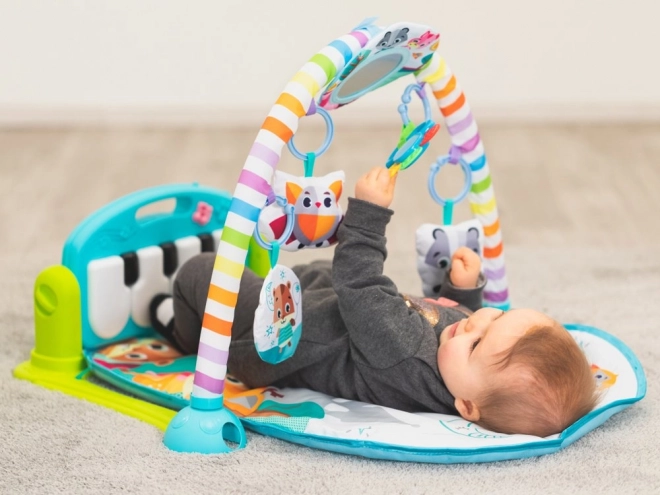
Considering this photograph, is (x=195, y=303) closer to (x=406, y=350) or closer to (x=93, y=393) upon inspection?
(x=93, y=393)

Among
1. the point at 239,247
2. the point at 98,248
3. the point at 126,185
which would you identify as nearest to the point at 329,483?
the point at 239,247

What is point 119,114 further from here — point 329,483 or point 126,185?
point 329,483

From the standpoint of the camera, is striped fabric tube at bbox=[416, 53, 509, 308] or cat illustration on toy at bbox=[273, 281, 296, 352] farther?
striped fabric tube at bbox=[416, 53, 509, 308]

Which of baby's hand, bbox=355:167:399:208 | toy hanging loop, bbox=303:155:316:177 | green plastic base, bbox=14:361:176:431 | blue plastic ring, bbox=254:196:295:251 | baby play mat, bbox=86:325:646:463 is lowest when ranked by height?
green plastic base, bbox=14:361:176:431

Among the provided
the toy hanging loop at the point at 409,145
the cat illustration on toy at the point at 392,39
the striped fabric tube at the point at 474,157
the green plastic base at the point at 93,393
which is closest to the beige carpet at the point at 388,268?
the green plastic base at the point at 93,393

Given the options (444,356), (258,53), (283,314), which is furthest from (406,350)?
(258,53)

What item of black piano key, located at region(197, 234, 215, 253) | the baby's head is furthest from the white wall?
the baby's head

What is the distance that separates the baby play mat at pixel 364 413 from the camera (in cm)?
101

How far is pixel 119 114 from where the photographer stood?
3.08 meters

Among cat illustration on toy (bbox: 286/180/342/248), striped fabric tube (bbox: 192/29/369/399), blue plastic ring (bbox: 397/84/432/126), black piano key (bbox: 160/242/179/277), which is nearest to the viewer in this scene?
striped fabric tube (bbox: 192/29/369/399)

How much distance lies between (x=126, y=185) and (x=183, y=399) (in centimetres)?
141

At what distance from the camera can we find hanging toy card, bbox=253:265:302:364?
1.01m

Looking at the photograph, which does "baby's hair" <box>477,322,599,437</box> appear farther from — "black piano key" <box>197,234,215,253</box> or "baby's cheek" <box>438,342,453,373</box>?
"black piano key" <box>197,234,215,253</box>

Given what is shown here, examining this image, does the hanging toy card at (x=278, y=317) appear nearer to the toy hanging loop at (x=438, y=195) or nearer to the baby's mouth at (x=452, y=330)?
the baby's mouth at (x=452, y=330)
